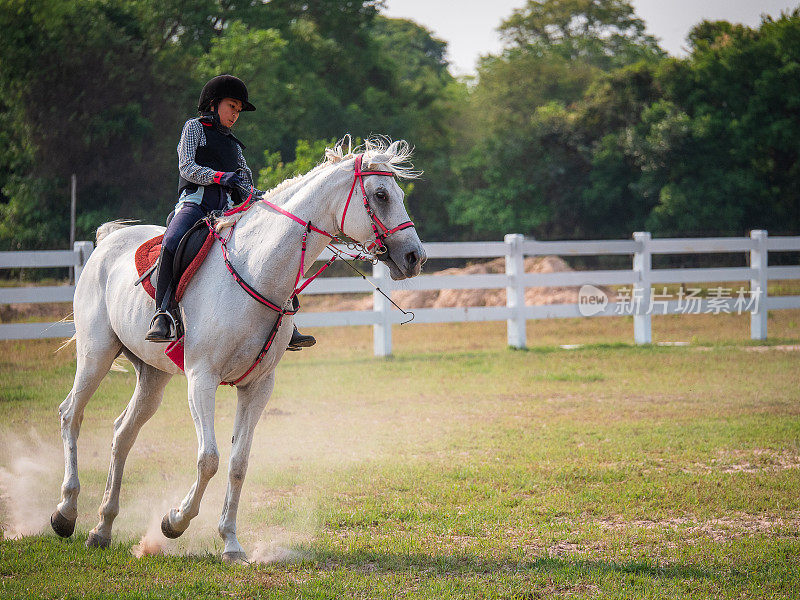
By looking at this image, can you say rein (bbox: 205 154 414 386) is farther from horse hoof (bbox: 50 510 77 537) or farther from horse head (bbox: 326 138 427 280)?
horse hoof (bbox: 50 510 77 537)

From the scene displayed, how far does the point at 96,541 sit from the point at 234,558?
1093mm

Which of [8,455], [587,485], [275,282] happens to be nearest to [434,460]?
[587,485]

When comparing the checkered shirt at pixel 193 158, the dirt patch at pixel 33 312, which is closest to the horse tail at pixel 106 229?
the checkered shirt at pixel 193 158

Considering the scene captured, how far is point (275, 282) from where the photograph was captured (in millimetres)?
4965

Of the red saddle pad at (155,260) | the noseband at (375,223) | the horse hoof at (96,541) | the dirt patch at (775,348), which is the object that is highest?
the noseband at (375,223)

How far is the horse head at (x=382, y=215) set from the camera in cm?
471

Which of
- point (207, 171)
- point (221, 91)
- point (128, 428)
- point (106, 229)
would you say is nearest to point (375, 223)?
point (207, 171)

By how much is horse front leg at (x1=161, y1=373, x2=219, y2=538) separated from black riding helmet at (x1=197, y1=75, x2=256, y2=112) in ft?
6.10

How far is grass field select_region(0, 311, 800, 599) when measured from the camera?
15.1 feet

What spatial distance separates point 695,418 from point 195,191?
260 inches

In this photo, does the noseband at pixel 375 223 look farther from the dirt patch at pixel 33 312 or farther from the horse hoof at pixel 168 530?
the dirt patch at pixel 33 312

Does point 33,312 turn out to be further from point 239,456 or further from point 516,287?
point 239,456

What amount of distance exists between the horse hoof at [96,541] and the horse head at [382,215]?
8.52 feet

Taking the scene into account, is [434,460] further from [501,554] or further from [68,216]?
[68,216]
